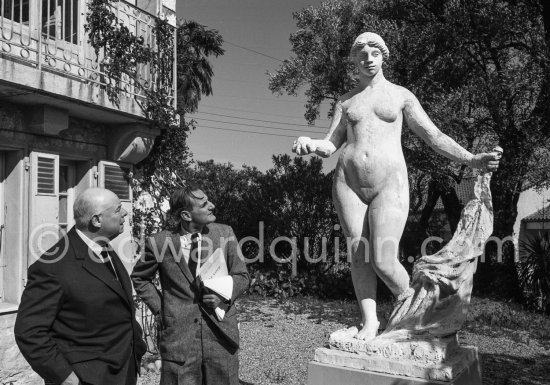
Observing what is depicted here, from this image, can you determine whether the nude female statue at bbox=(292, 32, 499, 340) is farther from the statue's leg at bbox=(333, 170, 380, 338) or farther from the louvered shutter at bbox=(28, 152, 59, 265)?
the louvered shutter at bbox=(28, 152, 59, 265)

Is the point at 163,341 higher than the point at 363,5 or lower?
lower

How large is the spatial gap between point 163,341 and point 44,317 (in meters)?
0.94

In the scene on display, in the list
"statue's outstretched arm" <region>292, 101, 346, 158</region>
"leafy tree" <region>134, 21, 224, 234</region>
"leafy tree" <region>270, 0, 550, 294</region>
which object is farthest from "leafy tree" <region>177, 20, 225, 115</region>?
"statue's outstretched arm" <region>292, 101, 346, 158</region>

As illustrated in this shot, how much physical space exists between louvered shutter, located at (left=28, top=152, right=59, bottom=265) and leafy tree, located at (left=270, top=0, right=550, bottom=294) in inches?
236

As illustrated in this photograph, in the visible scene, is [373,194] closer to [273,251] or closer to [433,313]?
[433,313]

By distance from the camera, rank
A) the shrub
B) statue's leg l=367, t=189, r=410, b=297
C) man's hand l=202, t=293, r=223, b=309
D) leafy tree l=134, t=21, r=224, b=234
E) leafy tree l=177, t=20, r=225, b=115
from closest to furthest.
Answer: man's hand l=202, t=293, r=223, b=309 → statue's leg l=367, t=189, r=410, b=297 → leafy tree l=134, t=21, r=224, b=234 → the shrub → leafy tree l=177, t=20, r=225, b=115

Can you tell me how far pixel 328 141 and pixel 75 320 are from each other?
227cm

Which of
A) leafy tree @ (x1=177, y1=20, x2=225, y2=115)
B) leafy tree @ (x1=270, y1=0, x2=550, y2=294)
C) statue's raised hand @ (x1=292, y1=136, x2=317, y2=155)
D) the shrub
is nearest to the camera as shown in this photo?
statue's raised hand @ (x1=292, y1=136, x2=317, y2=155)

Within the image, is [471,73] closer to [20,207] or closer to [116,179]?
[116,179]

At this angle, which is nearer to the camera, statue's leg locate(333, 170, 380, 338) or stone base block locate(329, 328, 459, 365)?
stone base block locate(329, 328, 459, 365)

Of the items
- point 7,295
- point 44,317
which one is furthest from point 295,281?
point 44,317

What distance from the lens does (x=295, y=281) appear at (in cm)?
1174

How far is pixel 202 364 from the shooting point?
10.1 ft

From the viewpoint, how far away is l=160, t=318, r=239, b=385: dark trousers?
3057mm
